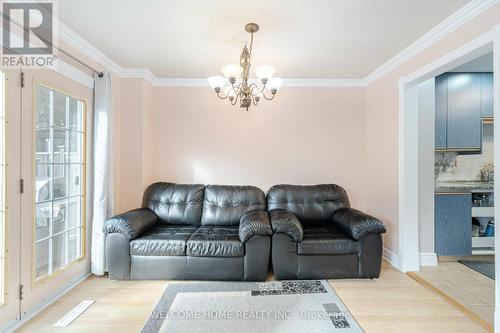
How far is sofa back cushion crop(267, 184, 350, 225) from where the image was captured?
11.3ft

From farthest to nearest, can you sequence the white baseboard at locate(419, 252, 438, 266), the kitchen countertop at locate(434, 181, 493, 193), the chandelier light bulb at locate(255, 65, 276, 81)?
the kitchen countertop at locate(434, 181, 493, 193) → the white baseboard at locate(419, 252, 438, 266) → the chandelier light bulb at locate(255, 65, 276, 81)

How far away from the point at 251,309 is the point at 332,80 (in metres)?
3.32

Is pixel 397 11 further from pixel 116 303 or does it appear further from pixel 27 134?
pixel 116 303

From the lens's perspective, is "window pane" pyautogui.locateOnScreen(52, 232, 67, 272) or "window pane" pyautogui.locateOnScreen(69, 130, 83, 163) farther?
"window pane" pyautogui.locateOnScreen(69, 130, 83, 163)

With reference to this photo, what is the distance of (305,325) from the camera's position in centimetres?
203

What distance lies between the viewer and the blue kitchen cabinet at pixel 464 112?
11.2 feet

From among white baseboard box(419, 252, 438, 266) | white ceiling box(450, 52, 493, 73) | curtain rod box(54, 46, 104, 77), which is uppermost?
white ceiling box(450, 52, 493, 73)

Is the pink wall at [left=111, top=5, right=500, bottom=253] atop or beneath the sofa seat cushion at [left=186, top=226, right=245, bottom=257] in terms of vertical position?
atop

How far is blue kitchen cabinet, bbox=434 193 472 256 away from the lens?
11.0 feet

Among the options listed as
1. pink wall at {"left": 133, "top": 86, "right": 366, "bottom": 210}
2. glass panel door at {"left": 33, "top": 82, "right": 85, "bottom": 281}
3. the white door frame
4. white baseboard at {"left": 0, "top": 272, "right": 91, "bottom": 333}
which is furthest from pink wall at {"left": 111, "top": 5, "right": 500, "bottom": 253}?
white baseboard at {"left": 0, "top": 272, "right": 91, "bottom": 333}


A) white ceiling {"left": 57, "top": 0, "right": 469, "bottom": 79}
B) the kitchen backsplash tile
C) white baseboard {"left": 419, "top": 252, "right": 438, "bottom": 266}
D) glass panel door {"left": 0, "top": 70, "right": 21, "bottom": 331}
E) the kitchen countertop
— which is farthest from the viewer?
the kitchen backsplash tile

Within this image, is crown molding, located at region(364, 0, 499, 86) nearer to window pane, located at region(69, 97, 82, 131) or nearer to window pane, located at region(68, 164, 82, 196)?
window pane, located at region(69, 97, 82, 131)

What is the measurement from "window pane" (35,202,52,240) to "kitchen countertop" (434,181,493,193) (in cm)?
453

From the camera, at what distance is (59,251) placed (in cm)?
256
